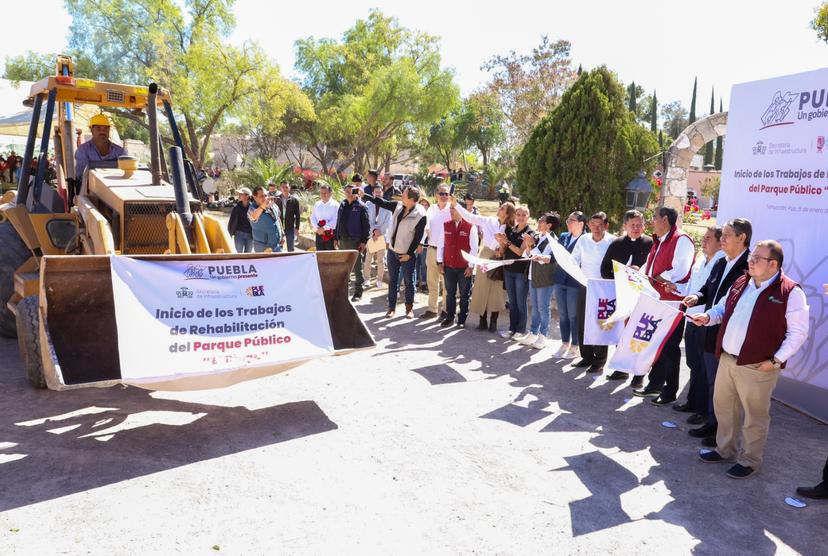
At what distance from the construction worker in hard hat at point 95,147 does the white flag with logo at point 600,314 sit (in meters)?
5.37

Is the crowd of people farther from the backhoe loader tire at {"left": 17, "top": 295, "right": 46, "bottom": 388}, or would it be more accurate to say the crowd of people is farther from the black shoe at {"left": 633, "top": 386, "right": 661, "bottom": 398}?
the backhoe loader tire at {"left": 17, "top": 295, "right": 46, "bottom": 388}

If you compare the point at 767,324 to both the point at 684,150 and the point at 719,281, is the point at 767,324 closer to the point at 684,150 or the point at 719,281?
the point at 719,281

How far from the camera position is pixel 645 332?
216 inches

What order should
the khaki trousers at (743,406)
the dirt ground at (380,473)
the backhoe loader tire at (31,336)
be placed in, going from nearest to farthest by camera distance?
the dirt ground at (380,473) < the khaki trousers at (743,406) < the backhoe loader tire at (31,336)

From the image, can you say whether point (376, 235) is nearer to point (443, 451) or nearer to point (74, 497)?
point (443, 451)

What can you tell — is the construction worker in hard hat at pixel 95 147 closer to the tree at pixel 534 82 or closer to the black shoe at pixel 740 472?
the black shoe at pixel 740 472

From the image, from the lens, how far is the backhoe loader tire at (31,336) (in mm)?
5328

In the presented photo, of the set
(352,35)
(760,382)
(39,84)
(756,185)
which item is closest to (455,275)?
(756,185)

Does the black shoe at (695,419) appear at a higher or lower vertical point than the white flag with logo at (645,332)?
lower

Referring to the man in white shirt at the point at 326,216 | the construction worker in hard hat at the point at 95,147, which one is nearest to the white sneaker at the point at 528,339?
the man in white shirt at the point at 326,216

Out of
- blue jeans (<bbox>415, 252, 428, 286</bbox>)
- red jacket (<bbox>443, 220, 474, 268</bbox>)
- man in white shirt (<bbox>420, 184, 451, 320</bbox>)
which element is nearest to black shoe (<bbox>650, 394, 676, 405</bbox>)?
red jacket (<bbox>443, 220, 474, 268</bbox>)

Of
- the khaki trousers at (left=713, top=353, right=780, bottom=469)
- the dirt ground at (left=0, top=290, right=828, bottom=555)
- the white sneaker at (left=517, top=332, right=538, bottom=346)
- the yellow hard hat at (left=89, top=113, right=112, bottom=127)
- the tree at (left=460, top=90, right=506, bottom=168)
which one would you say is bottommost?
the dirt ground at (left=0, top=290, right=828, bottom=555)

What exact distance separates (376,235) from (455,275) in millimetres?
2049

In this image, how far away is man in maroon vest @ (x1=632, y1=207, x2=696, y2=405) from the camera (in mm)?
5941
